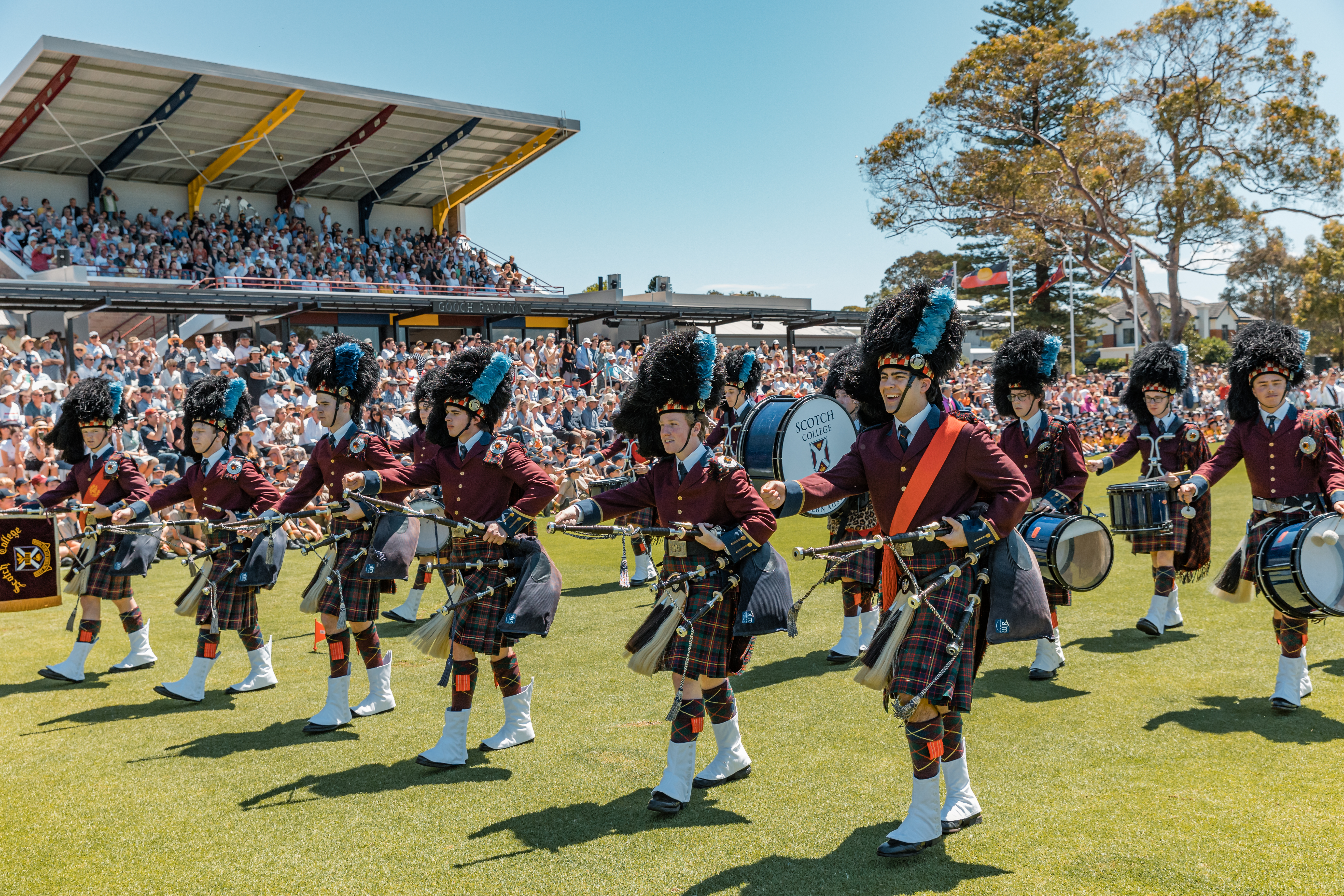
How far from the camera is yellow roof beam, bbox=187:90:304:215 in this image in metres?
26.0

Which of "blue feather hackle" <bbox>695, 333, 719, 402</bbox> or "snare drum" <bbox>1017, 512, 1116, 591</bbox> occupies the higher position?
"blue feather hackle" <bbox>695, 333, 719, 402</bbox>

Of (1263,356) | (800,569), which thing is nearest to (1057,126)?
(800,569)

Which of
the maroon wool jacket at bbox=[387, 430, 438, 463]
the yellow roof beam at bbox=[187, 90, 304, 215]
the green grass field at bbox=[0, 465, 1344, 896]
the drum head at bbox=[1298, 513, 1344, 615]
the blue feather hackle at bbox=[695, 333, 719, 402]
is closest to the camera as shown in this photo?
the green grass field at bbox=[0, 465, 1344, 896]

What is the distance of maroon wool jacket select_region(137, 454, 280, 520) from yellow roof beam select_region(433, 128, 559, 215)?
83.5ft

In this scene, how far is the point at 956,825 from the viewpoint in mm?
4066

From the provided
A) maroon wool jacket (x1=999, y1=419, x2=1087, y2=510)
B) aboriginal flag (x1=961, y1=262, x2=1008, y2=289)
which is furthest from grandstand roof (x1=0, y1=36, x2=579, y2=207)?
maroon wool jacket (x1=999, y1=419, x2=1087, y2=510)

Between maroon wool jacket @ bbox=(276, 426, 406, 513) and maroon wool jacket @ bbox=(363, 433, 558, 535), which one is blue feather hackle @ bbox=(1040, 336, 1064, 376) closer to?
maroon wool jacket @ bbox=(363, 433, 558, 535)

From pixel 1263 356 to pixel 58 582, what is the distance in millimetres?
7156

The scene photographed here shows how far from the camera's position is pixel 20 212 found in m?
23.5

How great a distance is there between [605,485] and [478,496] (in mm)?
1421

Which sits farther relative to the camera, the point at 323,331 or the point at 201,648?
the point at 323,331

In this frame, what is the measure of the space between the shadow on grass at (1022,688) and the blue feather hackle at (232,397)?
5193 millimetres

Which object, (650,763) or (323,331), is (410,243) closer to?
(323,331)

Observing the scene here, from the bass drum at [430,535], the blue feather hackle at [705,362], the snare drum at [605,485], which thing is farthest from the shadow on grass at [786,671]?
the blue feather hackle at [705,362]
